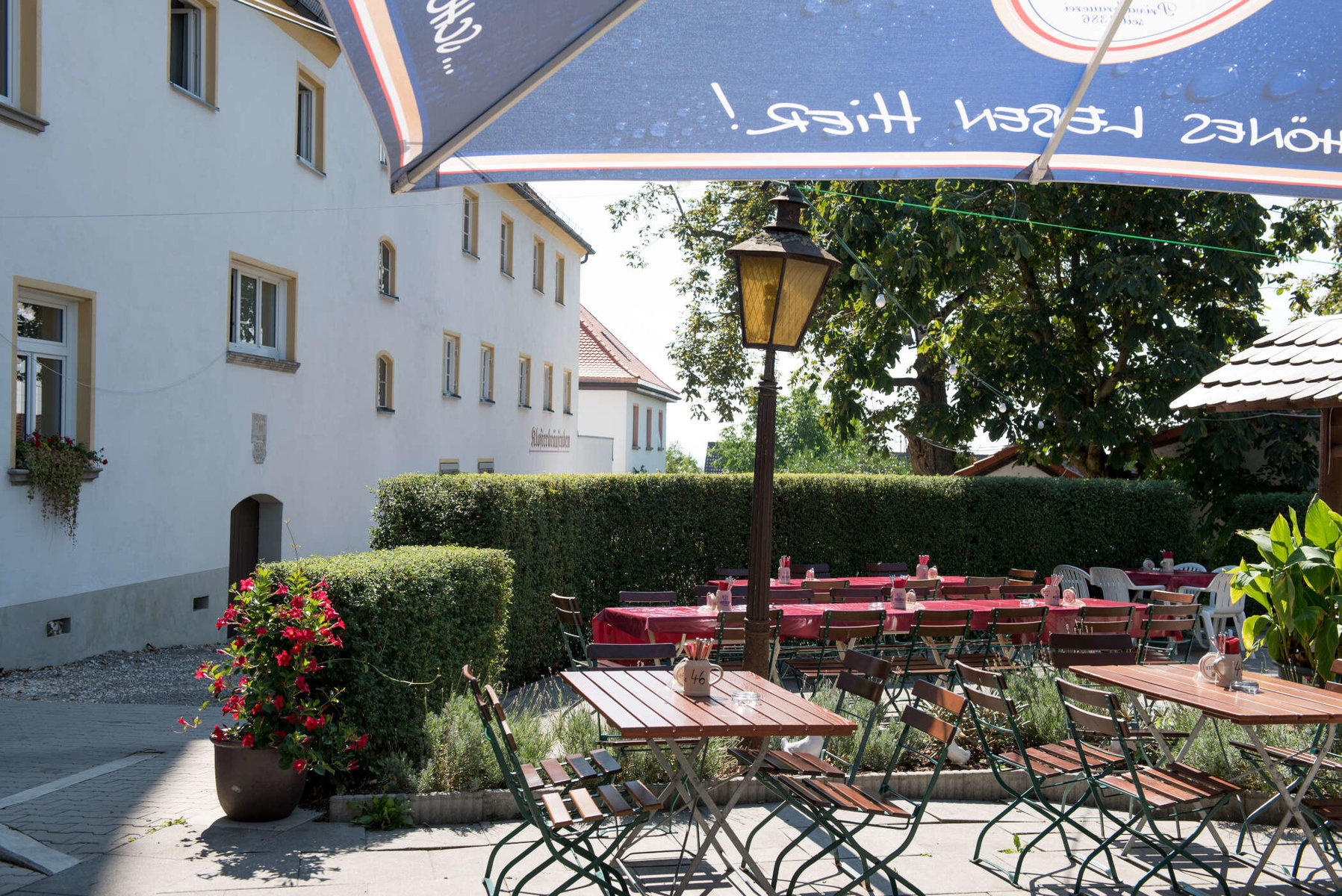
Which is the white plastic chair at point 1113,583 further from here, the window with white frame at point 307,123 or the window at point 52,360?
the window with white frame at point 307,123

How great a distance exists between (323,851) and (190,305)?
345 inches

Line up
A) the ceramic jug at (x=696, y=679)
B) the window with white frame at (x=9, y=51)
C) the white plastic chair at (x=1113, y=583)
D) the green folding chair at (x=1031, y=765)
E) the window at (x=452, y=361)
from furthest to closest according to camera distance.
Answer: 1. the window at (x=452, y=361)
2. the white plastic chair at (x=1113, y=583)
3. the window with white frame at (x=9, y=51)
4. the green folding chair at (x=1031, y=765)
5. the ceramic jug at (x=696, y=679)

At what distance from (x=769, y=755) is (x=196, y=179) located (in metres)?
10.1

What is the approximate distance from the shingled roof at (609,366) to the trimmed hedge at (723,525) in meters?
20.9

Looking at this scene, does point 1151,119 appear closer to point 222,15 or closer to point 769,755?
point 769,755

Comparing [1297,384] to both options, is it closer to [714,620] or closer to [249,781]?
[714,620]

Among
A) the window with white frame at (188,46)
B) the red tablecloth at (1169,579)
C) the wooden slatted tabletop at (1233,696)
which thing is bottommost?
the red tablecloth at (1169,579)

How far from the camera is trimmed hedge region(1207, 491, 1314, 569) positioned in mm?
15102

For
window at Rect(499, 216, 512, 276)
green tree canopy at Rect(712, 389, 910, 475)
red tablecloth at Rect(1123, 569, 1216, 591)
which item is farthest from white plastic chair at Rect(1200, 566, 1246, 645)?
green tree canopy at Rect(712, 389, 910, 475)

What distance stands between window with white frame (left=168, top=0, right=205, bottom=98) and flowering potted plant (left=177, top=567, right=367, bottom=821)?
8.82 m

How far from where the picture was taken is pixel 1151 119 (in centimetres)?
307

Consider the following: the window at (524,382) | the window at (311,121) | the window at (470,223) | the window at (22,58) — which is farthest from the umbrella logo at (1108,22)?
the window at (524,382)

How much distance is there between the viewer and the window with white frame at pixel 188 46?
472 inches

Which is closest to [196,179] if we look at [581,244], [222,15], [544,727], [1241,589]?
[222,15]
